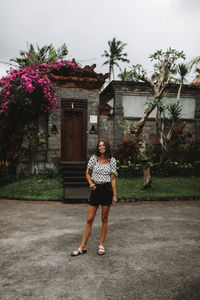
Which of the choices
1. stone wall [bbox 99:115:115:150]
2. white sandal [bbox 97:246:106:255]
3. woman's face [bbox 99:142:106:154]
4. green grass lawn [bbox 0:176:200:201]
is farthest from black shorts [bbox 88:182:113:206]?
stone wall [bbox 99:115:115:150]

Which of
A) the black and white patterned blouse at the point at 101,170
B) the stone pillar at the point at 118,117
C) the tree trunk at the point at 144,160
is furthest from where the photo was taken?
the stone pillar at the point at 118,117

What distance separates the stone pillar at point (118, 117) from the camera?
13.0 metres

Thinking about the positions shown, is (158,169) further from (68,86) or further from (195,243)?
(195,243)

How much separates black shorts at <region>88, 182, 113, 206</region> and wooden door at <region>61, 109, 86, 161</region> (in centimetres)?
795

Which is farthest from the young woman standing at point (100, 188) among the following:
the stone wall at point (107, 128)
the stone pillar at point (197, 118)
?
the stone pillar at point (197, 118)

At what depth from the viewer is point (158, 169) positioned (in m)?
11.6

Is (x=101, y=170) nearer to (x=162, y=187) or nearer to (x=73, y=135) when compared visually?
(x=162, y=187)

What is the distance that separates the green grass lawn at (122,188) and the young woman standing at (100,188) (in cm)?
439

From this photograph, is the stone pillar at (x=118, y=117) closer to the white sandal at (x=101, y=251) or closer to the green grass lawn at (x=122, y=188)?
the green grass lawn at (x=122, y=188)

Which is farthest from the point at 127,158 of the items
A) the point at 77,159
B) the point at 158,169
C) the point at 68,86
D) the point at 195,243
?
the point at 195,243

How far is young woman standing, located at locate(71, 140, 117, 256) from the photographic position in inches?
150

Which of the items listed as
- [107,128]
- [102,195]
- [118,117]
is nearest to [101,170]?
[102,195]

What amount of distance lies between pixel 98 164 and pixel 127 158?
8.01m

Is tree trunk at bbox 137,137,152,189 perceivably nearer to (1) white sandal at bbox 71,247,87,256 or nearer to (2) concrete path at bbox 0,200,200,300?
(2) concrete path at bbox 0,200,200,300
